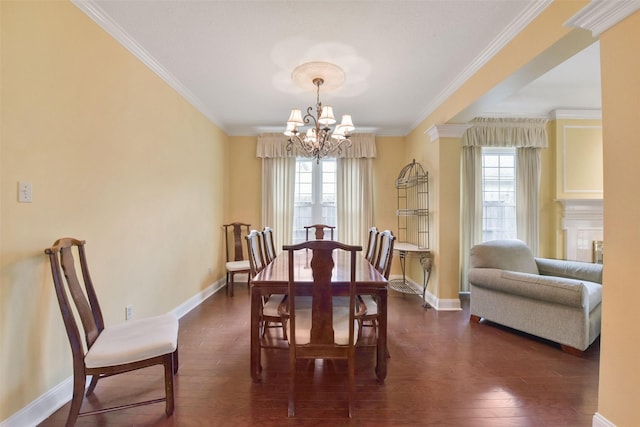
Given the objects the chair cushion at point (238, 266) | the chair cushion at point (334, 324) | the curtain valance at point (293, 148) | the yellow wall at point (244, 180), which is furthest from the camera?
the yellow wall at point (244, 180)

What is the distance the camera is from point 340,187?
4707mm

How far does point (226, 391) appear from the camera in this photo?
6.19ft

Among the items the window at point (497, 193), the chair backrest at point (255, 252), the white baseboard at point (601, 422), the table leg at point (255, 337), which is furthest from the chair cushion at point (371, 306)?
the window at point (497, 193)

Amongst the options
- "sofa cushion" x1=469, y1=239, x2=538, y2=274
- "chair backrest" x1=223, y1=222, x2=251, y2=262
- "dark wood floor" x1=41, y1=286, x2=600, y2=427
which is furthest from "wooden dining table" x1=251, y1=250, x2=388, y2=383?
"chair backrest" x1=223, y1=222, x2=251, y2=262

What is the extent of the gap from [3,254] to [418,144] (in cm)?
437

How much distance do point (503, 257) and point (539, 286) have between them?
0.58 metres

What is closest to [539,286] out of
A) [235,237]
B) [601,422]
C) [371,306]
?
[601,422]

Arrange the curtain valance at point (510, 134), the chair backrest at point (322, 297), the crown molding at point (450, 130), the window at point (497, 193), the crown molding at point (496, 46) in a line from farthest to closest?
1. the window at point (497, 193)
2. the curtain valance at point (510, 134)
3. the crown molding at point (450, 130)
4. the crown molding at point (496, 46)
5. the chair backrest at point (322, 297)

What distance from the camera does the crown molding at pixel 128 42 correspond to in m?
1.88

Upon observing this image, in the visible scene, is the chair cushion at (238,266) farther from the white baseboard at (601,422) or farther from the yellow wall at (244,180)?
the white baseboard at (601,422)

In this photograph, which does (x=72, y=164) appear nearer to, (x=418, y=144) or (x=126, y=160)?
(x=126, y=160)

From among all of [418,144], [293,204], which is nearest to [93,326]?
[293,204]

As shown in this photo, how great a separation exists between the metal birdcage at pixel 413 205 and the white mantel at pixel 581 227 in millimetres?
1942

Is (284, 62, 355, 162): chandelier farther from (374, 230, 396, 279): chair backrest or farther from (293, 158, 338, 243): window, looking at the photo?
(293, 158, 338, 243): window
